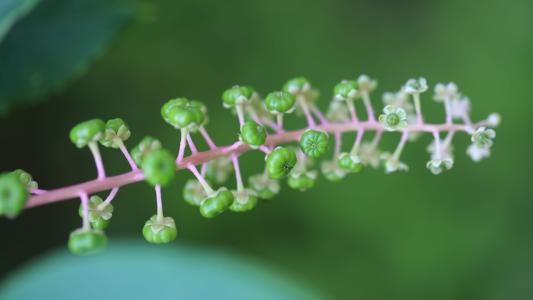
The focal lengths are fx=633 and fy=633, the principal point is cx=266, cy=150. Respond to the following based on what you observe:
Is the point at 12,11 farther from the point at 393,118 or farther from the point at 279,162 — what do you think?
the point at 393,118

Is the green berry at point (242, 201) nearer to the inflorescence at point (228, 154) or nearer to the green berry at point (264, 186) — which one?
the inflorescence at point (228, 154)

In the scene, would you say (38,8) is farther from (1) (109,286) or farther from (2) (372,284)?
(2) (372,284)

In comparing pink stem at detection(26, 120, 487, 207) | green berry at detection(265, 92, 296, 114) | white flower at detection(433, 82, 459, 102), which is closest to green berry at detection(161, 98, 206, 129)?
pink stem at detection(26, 120, 487, 207)

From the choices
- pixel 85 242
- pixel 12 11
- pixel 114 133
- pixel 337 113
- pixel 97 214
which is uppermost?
pixel 12 11

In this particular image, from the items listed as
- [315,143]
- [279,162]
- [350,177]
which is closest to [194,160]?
[279,162]

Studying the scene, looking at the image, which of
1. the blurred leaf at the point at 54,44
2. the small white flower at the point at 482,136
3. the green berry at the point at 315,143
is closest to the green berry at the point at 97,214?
the green berry at the point at 315,143

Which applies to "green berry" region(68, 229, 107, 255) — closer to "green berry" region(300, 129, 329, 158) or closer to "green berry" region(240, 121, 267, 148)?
"green berry" region(240, 121, 267, 148)

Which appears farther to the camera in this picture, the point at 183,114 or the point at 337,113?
the point at 337,113

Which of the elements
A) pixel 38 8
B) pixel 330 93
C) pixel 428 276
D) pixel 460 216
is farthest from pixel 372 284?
pixel 38 8
